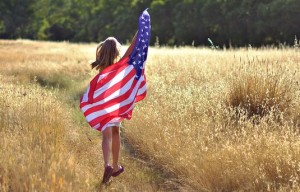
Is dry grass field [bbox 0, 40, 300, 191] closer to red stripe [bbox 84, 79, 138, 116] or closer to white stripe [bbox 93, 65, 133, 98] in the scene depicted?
red stripe [bbox 84, 79, 138, 116]

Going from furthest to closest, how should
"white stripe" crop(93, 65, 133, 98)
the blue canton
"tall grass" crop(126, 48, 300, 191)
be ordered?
the blue canton < "white stripe" crop(93, 65, 133, 98) < "tall grass" crop(126, 48, 300, 191)

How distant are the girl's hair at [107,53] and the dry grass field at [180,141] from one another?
1031mm

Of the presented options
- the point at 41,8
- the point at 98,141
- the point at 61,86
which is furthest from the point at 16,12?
the point at 98,141

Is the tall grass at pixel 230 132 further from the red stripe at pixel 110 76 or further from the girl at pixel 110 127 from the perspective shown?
the red stripe at pixel 110 76

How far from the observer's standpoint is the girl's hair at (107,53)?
4902 mm

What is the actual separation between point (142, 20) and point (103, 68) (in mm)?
716

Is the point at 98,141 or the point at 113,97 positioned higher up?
the point at 113,97

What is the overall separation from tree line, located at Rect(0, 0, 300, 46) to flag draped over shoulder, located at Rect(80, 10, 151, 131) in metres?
8.28

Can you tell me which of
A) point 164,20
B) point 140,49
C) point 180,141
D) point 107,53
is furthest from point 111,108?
point 164,20

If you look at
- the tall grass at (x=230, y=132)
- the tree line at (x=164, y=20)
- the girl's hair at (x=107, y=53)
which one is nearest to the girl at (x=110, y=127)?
the girl's hair at (x=107, y=53)

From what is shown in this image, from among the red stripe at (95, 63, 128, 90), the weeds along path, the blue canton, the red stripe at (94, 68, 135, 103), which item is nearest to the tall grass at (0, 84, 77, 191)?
the weeds along path

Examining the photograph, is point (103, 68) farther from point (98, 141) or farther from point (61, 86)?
point (61, 86)

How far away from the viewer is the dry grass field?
402 cm

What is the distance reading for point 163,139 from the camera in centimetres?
571
